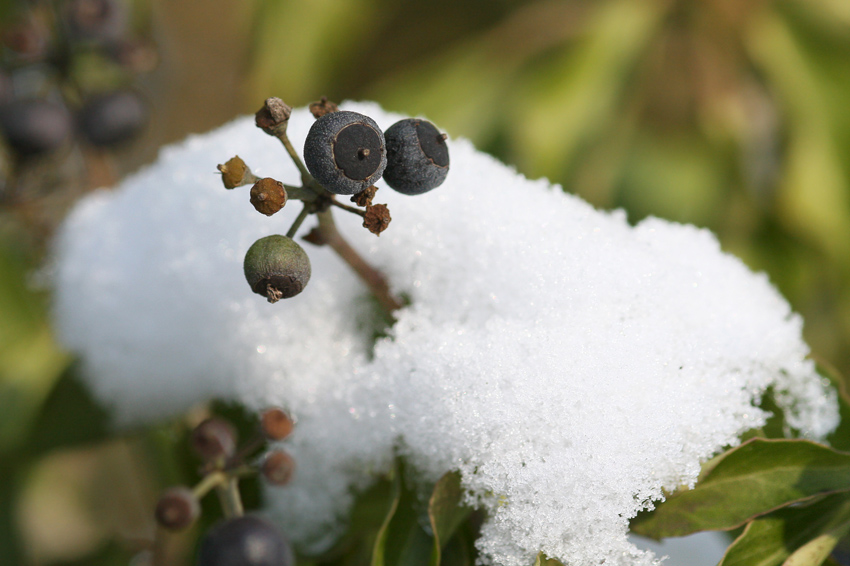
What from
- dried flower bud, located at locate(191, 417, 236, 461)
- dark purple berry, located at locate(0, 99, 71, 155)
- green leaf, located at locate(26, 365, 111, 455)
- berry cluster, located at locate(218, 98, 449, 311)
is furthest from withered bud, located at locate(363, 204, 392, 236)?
dark purple berry, located at locate(0, 99, 71, 155)

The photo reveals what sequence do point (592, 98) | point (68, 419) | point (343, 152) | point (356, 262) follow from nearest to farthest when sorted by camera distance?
1. point (343, 152)
2. point (356, 262)
3. point (68, 419)
4. point (592, 98)

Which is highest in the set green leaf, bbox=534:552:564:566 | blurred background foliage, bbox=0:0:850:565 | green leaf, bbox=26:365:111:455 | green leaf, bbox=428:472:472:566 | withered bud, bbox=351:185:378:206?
blurred background foliage, bbox=0:0:850:565

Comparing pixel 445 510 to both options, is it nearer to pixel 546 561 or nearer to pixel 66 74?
pixel 546 561

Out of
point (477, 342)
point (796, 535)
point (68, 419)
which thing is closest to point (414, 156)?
point (477, 342)

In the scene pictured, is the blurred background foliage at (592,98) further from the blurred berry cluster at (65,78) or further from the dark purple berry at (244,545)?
the dark purple berry at (244,545)

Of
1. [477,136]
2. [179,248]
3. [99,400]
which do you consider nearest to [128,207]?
[179,248]

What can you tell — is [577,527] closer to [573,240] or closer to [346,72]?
[573,240]

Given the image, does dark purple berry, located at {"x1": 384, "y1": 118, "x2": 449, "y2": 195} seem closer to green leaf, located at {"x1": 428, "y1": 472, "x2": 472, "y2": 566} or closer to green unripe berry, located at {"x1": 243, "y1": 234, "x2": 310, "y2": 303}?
green unripe berry, located at {"x1": 243, "y1": 234, "x2": 310, "y2": 303}
